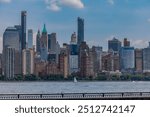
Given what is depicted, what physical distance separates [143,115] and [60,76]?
14753 centimetres

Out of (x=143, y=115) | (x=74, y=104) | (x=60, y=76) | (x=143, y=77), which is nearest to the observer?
(x=143, y=115)

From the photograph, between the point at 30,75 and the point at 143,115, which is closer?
Result: the point at 143,115

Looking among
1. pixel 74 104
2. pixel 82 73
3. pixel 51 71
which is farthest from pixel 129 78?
pixel 74 104

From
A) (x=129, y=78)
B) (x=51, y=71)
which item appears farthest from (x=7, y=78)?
(x=129, y=78)

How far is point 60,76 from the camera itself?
15425cm

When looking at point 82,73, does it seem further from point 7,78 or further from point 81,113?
point 81,113

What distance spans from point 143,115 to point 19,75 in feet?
508

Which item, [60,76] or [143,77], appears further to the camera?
[143,77]

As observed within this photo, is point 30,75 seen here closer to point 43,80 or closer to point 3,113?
point 43,80

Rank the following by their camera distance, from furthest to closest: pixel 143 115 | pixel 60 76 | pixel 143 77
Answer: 1. pixel 143 77
2. pixel 60 76
3. pixel 143 115

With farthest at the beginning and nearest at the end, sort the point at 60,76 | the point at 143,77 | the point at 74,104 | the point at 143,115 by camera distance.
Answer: the point at 143,77 < the point at 60,76 < the point at 74,104 < the point at 143,115

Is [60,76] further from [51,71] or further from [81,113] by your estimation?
[81,113]

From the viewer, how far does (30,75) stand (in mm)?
159625

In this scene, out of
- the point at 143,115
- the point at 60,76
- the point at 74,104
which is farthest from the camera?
the point at 60,76
